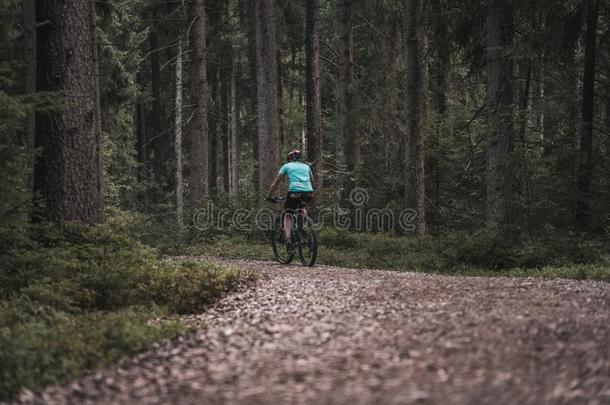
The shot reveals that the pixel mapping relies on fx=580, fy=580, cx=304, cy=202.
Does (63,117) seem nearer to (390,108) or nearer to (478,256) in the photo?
(478,256)

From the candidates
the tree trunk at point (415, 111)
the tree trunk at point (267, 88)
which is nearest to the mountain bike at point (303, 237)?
the tree trunk at point (415, 111)

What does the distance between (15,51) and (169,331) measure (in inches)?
588

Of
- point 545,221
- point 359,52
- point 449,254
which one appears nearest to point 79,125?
point 449,254

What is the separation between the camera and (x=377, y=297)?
7.15 metres

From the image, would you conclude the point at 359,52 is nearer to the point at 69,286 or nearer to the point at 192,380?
the point at 69,286

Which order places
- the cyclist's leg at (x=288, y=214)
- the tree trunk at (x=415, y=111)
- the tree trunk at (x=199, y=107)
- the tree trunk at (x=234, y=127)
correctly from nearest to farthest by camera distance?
the cyclist's leg at (x=288, y=214) < the tree trunk at (x=415, y=111) < the tree trunk at (x=199, y=107) < the tree trunk at (x=234, y=127)

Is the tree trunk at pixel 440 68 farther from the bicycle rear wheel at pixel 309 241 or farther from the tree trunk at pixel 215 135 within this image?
the tree trunk at pixel 215 135

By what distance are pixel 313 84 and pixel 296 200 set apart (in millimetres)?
7310

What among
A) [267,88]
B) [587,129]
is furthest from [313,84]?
[587,129]

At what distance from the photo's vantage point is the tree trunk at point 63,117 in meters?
8.57

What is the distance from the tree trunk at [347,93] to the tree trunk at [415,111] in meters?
3.38

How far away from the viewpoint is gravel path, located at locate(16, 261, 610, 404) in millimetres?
4074

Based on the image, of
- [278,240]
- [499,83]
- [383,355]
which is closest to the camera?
[383,355]

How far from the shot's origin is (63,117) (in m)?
8.67
